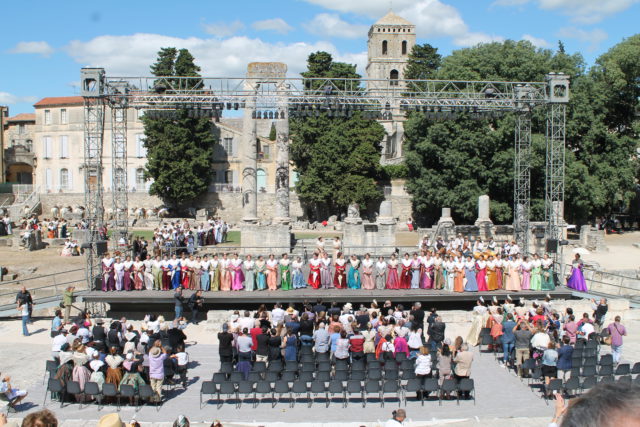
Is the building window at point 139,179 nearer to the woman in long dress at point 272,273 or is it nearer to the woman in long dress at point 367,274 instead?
the woman in long dress at point 272,273

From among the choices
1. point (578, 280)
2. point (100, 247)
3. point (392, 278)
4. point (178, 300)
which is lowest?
point (178, 300)

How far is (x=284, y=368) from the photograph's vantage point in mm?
13320

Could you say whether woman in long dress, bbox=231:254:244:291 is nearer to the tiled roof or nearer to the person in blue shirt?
the person in blue shirt

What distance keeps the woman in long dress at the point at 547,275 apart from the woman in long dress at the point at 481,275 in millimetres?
2030

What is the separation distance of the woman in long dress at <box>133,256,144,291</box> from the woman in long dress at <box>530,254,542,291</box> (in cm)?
1305

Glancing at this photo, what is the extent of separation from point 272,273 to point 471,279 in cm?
656

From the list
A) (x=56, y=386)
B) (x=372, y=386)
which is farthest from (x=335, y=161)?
(x=56, y=386)

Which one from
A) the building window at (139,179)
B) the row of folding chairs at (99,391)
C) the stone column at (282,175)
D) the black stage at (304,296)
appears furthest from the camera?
the building window at (139,179)

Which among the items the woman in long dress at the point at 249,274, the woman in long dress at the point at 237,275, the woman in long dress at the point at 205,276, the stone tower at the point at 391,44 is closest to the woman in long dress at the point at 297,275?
the woman in long dress at the point at 249,274

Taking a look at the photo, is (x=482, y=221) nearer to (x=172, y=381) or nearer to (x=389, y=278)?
(x=389, y=278)

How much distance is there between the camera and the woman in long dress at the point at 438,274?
2041 centimetres

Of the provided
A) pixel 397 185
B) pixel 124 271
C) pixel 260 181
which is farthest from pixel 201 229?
pixel 260 181

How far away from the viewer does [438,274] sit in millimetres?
20438

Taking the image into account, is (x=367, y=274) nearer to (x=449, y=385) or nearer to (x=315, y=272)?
(x=315, y=272)
